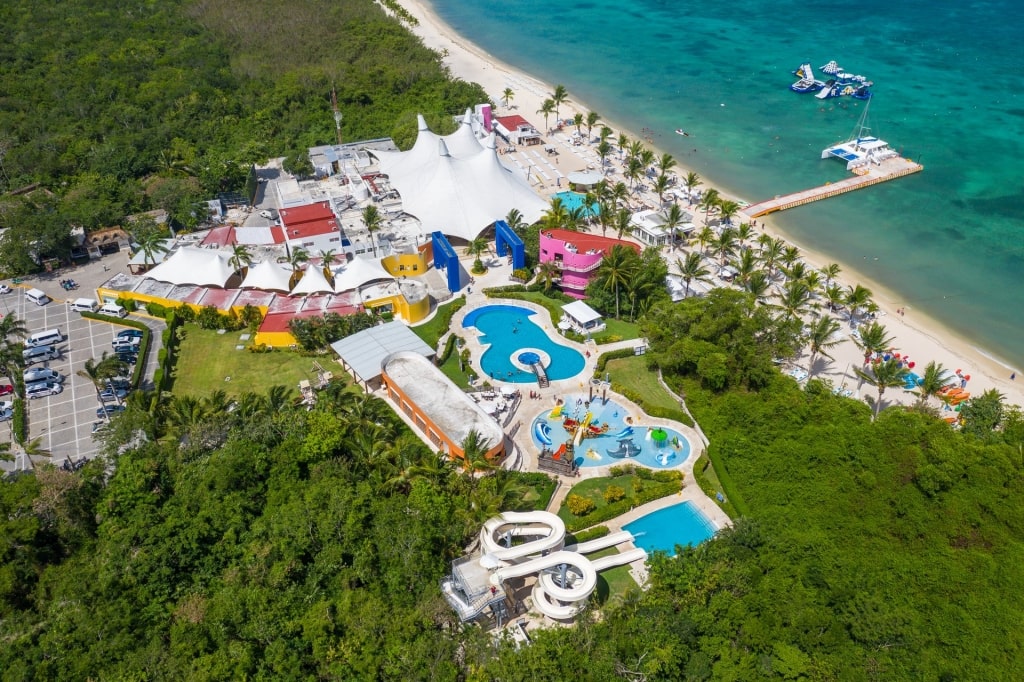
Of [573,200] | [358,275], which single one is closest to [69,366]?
[358,275]

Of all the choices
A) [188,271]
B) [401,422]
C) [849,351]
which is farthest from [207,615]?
[849,351]

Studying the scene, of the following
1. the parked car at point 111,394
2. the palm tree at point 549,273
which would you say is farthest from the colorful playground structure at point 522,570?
the parked car at point 111,394

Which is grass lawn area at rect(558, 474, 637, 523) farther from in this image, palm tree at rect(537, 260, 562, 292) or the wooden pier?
the wooden pier

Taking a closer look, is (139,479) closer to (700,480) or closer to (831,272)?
(700,480)

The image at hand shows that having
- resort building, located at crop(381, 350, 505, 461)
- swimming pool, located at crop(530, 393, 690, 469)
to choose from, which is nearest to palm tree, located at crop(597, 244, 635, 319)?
swimming pool, located at crop(530, 393, 690, 469)

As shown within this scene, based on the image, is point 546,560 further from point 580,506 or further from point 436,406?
point 436,406

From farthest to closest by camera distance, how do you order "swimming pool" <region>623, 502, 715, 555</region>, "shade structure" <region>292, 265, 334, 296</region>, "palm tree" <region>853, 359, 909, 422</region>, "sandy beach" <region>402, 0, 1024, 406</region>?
"shade structure" <region>292, 265, 334, 296</region>, "sandy beach" <region>402, 0, 1024, 406</region>, "palm tree" <region>853, 359, 909, 422</region>, "swimming pool" <region>623, 502, 715, 555</region>

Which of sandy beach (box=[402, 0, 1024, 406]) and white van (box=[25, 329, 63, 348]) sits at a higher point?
sandy beach (box=[402, 0, 1024, 406])
